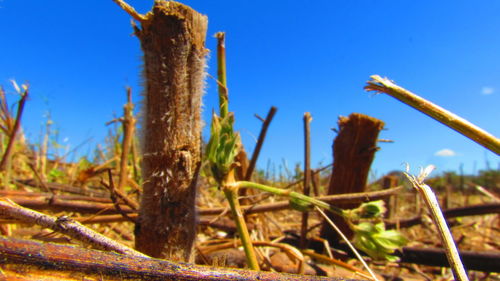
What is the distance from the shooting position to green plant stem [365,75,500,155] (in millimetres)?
537

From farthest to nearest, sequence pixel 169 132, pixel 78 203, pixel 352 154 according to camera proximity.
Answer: pixel 352 154 → pixel 78 203 → pixel 169 132

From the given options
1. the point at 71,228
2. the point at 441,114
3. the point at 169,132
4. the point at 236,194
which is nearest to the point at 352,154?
the point at 236,194

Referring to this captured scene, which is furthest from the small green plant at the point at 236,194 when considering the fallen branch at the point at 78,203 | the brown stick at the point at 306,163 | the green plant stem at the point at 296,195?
the brown stick at the point at 306,163

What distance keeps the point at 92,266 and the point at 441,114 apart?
59 cm

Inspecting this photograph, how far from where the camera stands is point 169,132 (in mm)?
993

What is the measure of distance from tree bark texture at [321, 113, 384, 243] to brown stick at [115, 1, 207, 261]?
977 mm

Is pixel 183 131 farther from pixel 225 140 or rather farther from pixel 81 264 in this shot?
pixel 81 264

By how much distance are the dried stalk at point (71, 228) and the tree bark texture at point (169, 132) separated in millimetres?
341

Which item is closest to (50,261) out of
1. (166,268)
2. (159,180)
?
(166,268)

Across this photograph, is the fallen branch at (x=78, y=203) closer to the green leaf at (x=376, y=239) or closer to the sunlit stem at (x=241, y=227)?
the green leaf at (x=376, y=239)

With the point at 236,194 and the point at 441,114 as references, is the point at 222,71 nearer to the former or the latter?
the point at 236,194

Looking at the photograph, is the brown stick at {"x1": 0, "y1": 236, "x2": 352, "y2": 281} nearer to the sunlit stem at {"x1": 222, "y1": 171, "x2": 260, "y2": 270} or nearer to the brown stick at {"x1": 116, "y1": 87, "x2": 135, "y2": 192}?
the sunlit stem at {"x1": 222, "y1": 171, "x2": 260, "y2": 270}

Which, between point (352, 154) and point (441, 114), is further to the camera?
point (352, 154)

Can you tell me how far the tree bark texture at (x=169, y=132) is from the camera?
968 mm
